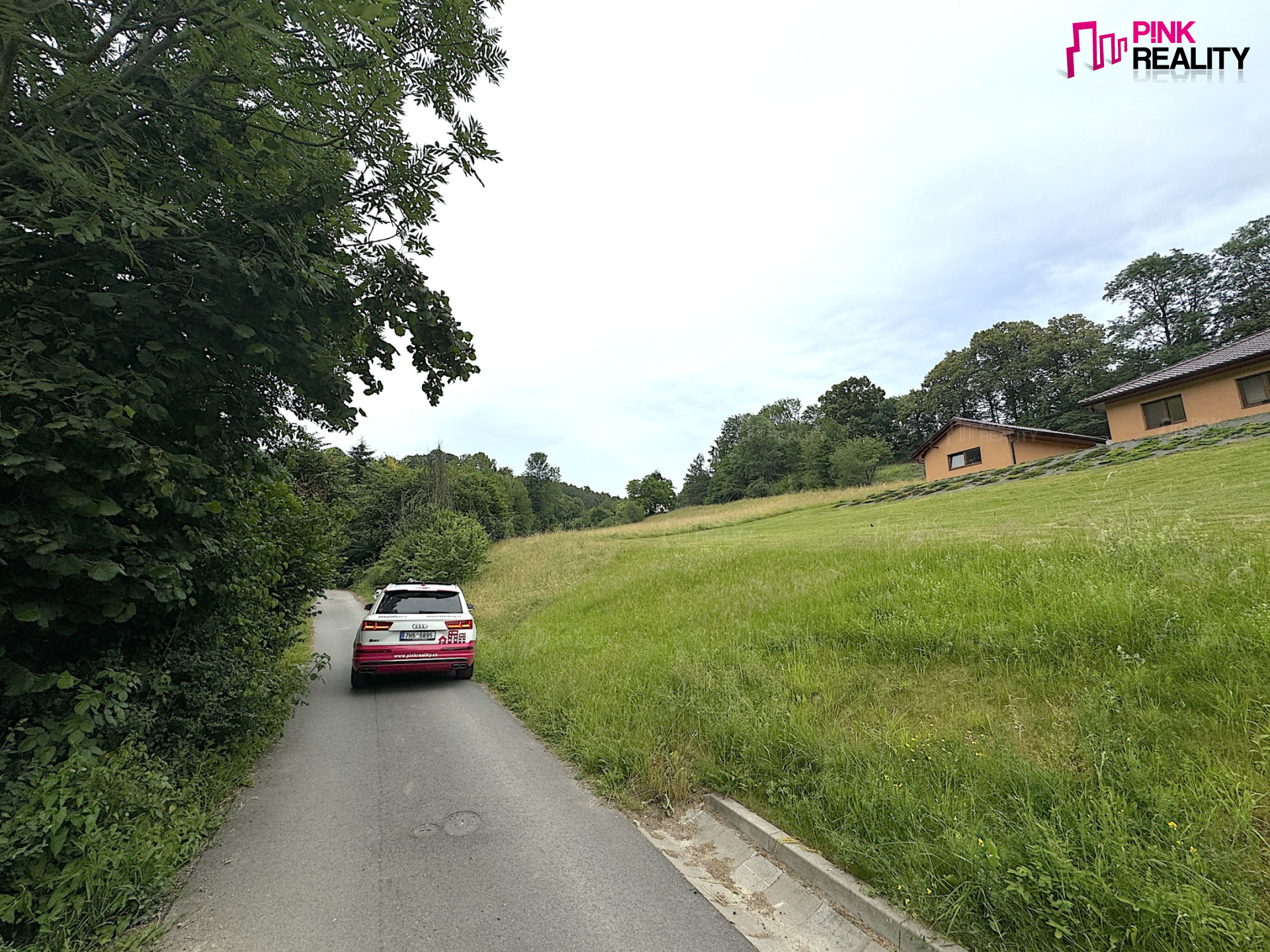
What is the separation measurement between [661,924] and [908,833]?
1.43 metres

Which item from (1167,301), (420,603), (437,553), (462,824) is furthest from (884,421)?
(462,824)

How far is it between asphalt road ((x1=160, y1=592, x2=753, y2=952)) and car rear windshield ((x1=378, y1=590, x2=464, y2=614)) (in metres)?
2.88

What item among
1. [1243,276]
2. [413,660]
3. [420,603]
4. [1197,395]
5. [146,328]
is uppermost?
[1243,276]

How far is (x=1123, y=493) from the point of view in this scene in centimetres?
1185

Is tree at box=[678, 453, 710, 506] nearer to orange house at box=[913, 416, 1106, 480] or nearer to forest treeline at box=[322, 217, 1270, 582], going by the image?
forest treeline at box=[322, 217, 1270, 582]

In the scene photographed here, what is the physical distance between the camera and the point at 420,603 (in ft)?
28.2

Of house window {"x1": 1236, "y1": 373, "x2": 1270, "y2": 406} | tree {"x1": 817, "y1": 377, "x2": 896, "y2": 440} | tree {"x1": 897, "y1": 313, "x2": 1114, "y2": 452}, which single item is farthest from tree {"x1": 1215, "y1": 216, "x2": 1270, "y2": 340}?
house window {"x1": 1236, "y1": 373, "x2": 1270, "y2": 406}

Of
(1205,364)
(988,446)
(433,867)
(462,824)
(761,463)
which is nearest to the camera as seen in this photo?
(433,867)

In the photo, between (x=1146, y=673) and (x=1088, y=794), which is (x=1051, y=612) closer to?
(x=1146, y=673)

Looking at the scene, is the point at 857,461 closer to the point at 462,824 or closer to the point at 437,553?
the point at 437,553

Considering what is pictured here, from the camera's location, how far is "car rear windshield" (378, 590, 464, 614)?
842 centimetres

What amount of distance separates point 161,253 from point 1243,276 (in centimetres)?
7230

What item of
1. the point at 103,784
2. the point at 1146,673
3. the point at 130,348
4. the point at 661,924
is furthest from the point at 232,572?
the point at 1146,673

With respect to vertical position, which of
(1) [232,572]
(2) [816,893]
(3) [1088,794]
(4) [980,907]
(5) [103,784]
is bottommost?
(2) [816,893]
